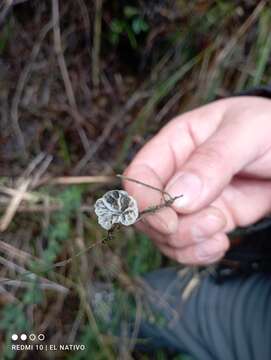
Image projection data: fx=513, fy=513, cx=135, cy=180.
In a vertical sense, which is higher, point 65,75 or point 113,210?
point 65,75

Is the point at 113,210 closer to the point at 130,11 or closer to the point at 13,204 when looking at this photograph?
the point at 13,204

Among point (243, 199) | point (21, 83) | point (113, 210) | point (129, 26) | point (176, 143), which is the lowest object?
point (113, 210)

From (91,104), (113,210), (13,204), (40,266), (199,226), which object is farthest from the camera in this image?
(91,104)

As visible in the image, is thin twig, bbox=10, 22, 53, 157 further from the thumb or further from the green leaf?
the thumb

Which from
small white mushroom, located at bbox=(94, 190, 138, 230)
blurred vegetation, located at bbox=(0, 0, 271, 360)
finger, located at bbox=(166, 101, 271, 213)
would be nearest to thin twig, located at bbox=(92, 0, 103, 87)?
blurred vegetation, located at bbox=(0, 0, 271, 360)

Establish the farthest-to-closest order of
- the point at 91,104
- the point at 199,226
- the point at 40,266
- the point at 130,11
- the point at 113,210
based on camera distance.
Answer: the point at 91,104, the point at 130,11, the point at 40,266, the point at 199,226, the point at 113,210

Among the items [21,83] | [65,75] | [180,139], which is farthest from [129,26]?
[180,139]

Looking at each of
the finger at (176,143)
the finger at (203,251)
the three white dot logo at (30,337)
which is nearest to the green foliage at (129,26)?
the finger at (176,143)

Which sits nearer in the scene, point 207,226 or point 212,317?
point 207,226
